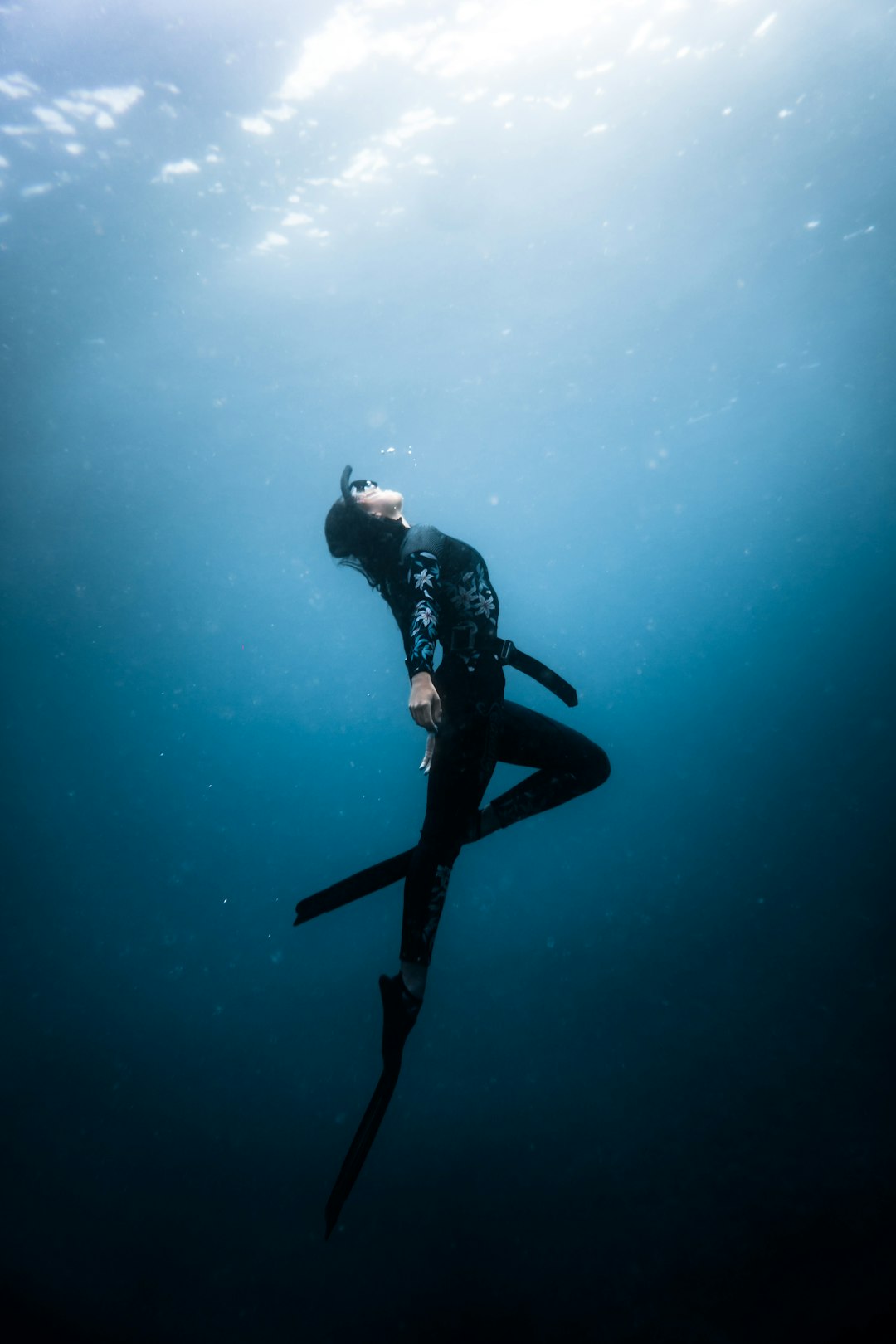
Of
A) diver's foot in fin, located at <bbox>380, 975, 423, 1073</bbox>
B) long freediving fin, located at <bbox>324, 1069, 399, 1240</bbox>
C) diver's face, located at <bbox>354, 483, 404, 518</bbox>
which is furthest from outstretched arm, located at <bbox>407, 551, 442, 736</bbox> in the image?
long freediving fin, located at <bbox>324, 1069, 399, 1240</bbox>

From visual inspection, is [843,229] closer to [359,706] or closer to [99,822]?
[99,822]

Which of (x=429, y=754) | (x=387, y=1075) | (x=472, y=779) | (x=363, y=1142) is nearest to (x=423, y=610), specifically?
(x=429, y=754)

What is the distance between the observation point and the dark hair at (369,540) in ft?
7.27

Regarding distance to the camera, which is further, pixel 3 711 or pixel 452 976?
pixel 3 711

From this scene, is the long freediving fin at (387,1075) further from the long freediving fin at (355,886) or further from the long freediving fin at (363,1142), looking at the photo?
the long freediving fin at (355,886)

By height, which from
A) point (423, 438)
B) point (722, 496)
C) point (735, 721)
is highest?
point (722, 496)

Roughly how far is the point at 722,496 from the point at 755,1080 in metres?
46.0

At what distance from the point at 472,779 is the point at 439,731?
0.22 meters

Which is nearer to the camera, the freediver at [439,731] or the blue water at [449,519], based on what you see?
the freediver at [439,731]

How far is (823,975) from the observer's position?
7.88 metres

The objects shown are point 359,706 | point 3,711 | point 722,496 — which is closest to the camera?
point 3,711

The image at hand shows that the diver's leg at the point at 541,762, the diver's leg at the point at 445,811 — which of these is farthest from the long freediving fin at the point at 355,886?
the diver's leg at the point at 541,762

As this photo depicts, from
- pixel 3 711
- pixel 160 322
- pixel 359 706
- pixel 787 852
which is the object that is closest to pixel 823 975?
pixel 787 852

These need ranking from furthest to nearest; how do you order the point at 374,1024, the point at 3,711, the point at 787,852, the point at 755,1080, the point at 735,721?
the point at 735,721 < the point at 3,711 < the point at 787,852 < the point at 374,1024 < the point at 755,1080
